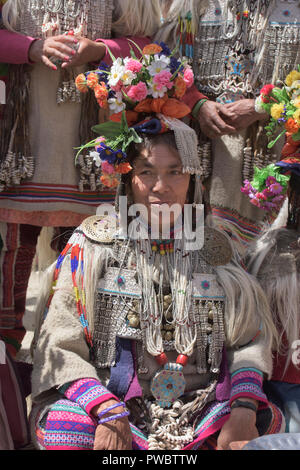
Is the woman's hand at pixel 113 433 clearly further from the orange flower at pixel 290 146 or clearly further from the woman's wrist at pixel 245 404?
the orange flower at pixel 290 146

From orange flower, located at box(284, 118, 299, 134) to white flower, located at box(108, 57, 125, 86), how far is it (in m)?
0.70

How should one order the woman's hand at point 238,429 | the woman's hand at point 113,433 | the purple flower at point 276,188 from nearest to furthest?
the woman's hand at point 113,433
the woman's hand at point 238,429
the purple flower at point 276,188

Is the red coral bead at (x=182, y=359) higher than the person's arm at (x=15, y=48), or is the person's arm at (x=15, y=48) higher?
the person's arm at (x=15, y=48)

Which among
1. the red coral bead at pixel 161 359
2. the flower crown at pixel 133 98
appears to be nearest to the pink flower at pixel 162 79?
the flower crown at pixel 133 98

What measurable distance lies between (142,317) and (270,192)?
822 millimetres

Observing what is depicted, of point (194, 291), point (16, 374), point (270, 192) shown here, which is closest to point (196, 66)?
point (270, 192)

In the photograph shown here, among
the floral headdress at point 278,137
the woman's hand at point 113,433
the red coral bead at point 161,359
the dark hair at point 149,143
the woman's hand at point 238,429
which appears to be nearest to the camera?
the woman's hand at point 113,433

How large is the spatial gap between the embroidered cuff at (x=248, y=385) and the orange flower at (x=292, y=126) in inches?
38.6

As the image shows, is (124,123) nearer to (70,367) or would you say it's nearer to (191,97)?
(191,97)

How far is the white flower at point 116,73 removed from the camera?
2.50m

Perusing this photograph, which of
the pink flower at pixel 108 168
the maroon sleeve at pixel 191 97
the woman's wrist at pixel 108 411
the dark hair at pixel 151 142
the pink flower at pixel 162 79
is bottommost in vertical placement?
the woman's wrist at pixel 108 411

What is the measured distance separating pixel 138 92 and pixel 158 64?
143 millimetres

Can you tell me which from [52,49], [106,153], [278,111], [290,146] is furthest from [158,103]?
[52,49]

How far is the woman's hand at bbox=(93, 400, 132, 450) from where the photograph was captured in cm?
213
